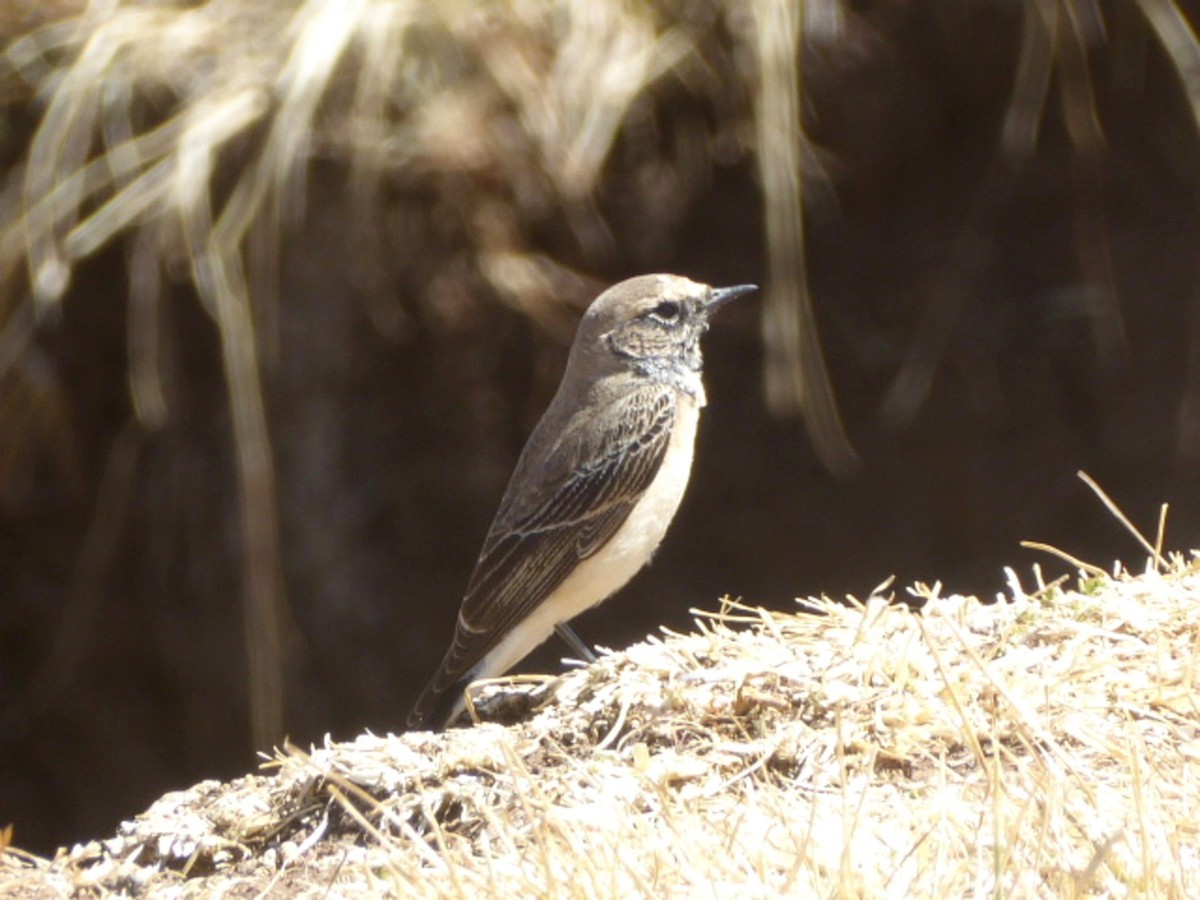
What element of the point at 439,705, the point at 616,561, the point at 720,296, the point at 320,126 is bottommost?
the point at 439,705

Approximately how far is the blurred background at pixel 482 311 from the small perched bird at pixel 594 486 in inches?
28.3

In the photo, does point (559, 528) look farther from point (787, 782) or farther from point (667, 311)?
point (787, 782)

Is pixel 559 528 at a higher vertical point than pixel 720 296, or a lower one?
lower

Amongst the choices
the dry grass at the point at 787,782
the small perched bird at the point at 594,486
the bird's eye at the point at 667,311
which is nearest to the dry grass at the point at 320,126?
the bird's eye at the point at 667,311

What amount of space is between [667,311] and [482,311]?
5.95ft

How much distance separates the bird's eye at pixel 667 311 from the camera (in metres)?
6.69

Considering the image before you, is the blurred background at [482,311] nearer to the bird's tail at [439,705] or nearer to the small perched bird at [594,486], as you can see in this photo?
the small perched bird at [594,486]

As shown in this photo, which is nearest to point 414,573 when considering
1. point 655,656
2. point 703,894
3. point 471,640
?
point 471,640

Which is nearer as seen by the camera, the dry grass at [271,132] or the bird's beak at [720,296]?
the bird's beak at [720,296]

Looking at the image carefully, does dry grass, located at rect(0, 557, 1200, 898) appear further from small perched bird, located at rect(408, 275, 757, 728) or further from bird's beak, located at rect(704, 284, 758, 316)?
bird's beak, located at rect(704, 284, 758, 316)

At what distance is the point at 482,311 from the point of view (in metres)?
8.26

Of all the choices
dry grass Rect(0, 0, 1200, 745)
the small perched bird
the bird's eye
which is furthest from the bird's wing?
dry grass Rect(0, 0, 1200, 745)

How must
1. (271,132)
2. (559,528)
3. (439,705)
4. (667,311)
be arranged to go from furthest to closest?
(271,132), (667,311), (559,528), (439,705)

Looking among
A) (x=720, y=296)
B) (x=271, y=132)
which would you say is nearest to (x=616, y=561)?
(x=720, y=296)
